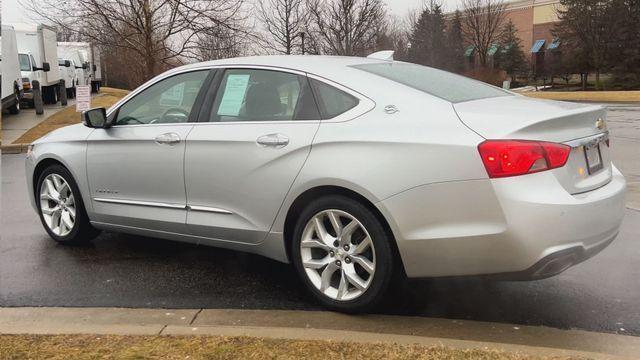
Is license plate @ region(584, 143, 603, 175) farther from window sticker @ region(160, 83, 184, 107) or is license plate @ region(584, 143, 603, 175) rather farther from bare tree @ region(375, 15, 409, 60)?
bare tree @ region(375, 15, 409, 60)

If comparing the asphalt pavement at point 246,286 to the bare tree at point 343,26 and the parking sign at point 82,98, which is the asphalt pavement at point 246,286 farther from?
the bare tree at point 343,26

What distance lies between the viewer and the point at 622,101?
104ft

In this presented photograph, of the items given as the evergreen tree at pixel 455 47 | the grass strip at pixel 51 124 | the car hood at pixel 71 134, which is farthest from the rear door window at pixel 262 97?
the evergreen tree at pixel 455 47

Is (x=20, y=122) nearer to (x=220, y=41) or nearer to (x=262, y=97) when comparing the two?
(x=220, y=41)

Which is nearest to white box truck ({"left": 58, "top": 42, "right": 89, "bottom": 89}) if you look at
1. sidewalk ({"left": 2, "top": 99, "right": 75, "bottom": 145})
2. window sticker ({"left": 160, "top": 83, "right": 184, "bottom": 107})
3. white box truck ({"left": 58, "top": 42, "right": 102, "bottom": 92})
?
white box truck ({"left": 58, "top": 42, "right": 102, "bottom": 92})

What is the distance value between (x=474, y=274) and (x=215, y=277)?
6.82ft

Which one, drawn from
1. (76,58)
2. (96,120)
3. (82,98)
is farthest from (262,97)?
(76,58)

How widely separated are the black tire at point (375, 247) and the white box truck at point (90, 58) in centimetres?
3174

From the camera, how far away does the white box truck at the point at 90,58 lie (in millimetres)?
33406

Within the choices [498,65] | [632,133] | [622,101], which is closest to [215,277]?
[632,133]

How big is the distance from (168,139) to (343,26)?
90.4 feet

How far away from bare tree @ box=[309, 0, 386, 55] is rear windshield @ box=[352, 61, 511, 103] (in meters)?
26.4

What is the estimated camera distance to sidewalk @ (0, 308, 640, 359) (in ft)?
10.6

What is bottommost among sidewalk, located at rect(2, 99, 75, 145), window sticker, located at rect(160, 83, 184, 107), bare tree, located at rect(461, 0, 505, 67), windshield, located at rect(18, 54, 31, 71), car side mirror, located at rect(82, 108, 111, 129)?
sidewalk, located at rect(2, 99, 75, 145)
